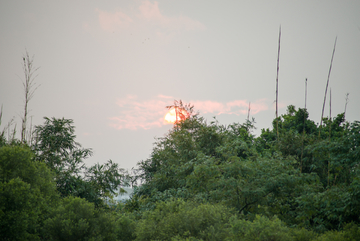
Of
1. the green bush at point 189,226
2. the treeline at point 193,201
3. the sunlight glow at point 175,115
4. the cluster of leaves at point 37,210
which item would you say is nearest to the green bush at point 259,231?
the treeline at point 193,201

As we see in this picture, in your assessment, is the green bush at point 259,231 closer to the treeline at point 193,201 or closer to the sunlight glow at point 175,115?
the treeline at point 193,201

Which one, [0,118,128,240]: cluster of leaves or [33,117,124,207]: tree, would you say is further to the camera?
[33,117,124,207]: tree

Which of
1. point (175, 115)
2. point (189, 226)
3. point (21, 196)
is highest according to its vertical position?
point (175, 115)

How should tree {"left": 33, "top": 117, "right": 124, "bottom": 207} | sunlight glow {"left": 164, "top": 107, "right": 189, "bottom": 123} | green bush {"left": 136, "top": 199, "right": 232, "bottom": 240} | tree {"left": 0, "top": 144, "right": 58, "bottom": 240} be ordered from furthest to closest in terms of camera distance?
sunlight glow {"left": 164, "top": 107, "right": 189, "bottom": 123}, tree {"left": 33, "top": 117, "right": 124, "bottom": 207}, tree {"left": 0, "top": 144, "right": 58, "bottom": 240}, green bush {"left": 136, "top": 199, "right": 232, "bottom": 240}

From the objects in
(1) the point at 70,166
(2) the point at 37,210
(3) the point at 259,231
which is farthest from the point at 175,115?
(3) the point at 259,231

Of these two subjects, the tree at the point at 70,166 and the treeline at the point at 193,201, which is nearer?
the treeline at the point at 193,201

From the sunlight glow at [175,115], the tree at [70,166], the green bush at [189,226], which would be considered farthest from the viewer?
the sunlight glow at [175,115]

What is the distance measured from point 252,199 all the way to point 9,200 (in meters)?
7.47

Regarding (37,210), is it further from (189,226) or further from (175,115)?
(175,115)

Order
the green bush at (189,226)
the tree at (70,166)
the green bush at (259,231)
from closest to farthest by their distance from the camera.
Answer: the green bush at (259,231)
the green bush at (189,226)
the tree at (70,166)

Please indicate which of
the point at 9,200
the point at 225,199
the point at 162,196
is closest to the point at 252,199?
the point at 225,199

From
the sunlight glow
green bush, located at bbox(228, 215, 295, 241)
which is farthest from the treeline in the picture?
the sunlight glow

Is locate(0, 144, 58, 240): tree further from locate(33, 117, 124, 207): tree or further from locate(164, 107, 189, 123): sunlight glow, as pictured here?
locate(164, 107, 189, 123): sunlight glow

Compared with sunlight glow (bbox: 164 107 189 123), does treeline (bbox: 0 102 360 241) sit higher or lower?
lower
